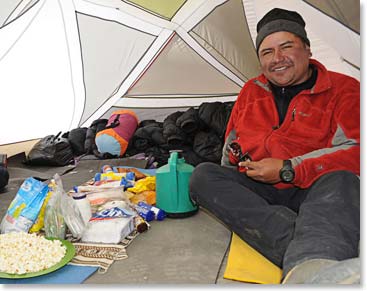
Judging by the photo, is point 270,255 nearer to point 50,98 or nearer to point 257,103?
point 257,103

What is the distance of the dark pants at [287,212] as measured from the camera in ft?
2.88

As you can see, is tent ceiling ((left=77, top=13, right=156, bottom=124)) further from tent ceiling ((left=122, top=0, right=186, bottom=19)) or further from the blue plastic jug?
the blue plastic jug

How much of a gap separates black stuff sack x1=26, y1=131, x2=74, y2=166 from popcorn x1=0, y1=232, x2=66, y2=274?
1.31m

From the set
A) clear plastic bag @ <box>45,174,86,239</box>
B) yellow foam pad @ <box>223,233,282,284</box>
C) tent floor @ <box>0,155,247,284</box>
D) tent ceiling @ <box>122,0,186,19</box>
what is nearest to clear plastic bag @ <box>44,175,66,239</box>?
clear plastic bag @ <box>45,174,86,239</box>

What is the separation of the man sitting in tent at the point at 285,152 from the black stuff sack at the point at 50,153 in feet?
4.35

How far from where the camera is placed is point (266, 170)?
1.23 metres

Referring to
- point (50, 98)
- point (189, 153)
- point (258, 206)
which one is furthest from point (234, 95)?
point (258, 206)

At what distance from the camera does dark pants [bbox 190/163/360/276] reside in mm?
877

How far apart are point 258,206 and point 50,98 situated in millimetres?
1910

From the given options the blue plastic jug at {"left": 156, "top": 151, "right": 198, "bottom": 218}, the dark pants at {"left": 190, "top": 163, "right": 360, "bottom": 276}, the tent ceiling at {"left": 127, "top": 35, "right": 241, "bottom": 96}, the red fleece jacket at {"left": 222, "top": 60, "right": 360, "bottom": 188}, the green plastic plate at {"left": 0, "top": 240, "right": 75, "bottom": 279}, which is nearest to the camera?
the dark pants at {"left": 190, "top": 163, "right": 360, "bottom": 276}

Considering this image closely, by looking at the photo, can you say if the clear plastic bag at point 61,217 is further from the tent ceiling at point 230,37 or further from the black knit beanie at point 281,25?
the tent ceiling at point 230,37

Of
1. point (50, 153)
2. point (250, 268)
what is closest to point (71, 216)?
point (250, 268)

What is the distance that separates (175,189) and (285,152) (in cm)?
39

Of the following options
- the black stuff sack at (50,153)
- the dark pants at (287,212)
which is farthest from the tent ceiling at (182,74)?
the dark pants at (287,212)
